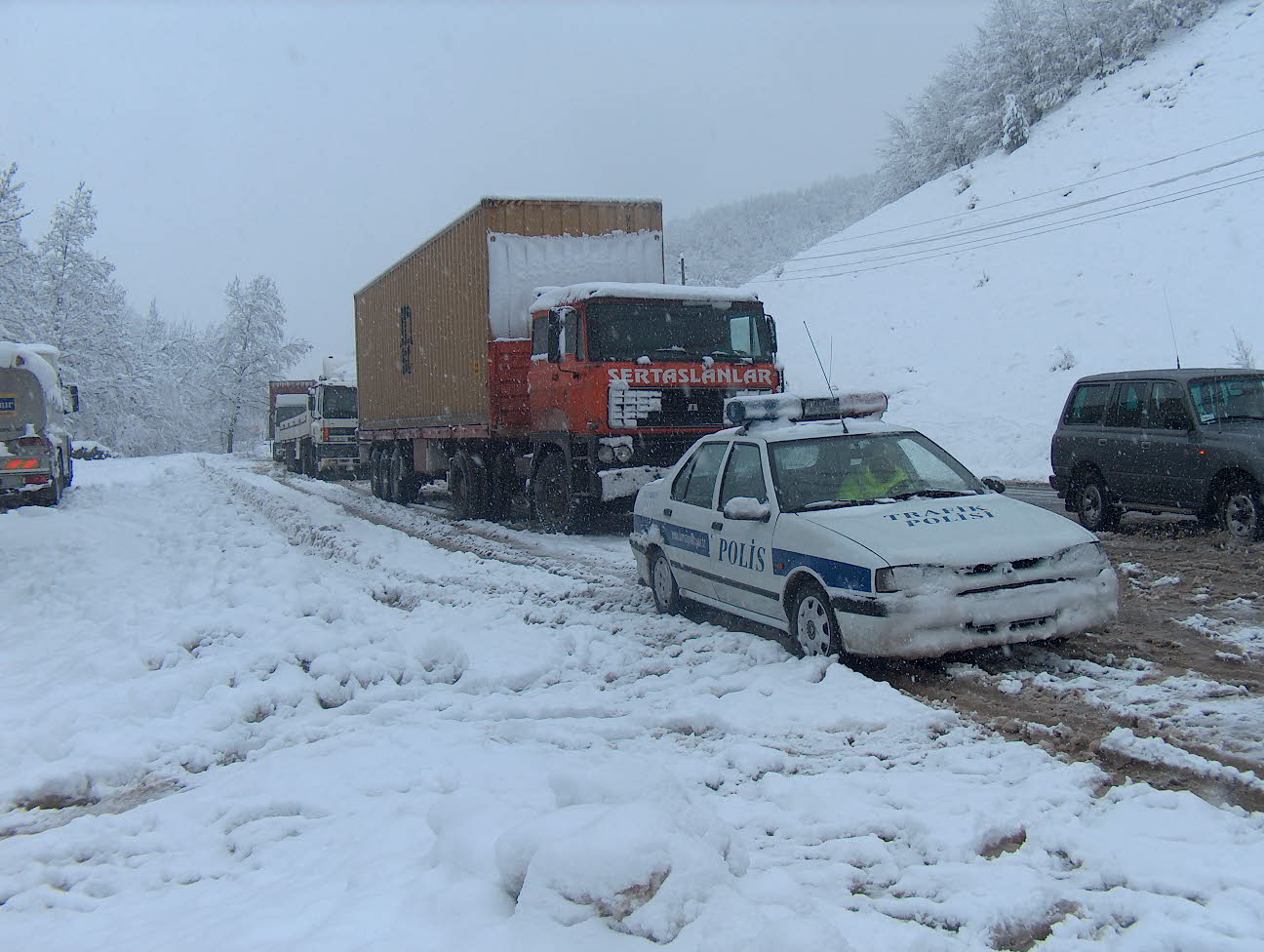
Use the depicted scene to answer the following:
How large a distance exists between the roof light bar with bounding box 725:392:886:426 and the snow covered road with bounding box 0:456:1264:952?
1590 mm

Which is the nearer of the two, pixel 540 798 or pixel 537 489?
pixel 540 798

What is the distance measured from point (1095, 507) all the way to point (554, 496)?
656 centimetres

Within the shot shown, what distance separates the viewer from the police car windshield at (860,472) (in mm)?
6363

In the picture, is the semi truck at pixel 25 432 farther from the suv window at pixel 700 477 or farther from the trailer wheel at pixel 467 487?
the suv window at pixel 700 477

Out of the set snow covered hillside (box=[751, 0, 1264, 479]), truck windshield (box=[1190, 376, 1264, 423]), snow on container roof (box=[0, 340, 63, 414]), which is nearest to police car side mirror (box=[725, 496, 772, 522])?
truck windshield (box=[1190, 376, 1264, 423])

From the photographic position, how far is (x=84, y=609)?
791cm

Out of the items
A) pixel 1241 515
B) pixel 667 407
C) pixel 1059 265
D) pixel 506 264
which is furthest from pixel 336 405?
pixel 1241 515

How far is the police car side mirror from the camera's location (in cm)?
624

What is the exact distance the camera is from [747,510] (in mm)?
6246

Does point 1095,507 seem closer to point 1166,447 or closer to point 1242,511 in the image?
point 1166,447

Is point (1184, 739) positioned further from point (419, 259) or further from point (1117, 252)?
point (1117, 252)

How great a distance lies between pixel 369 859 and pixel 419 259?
49.0 feet

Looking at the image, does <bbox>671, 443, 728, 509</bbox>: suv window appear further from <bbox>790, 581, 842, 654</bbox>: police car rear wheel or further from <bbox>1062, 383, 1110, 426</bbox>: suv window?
<bbox>1062, 383, 1110, 426</bbox>: suv window

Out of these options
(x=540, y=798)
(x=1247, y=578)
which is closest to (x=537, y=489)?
(x=1247, y=578)
